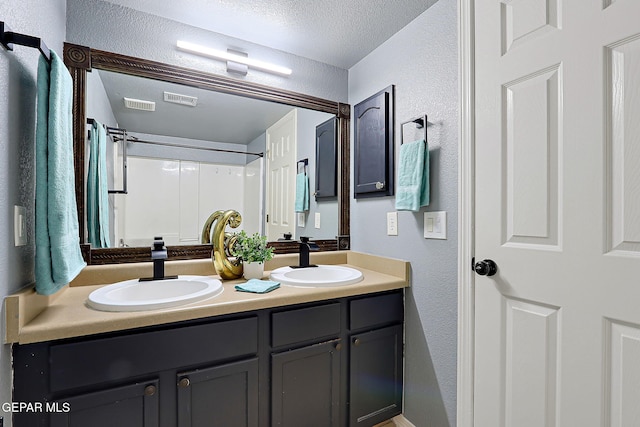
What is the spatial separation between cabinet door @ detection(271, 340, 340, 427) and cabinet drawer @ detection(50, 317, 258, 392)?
0.19 meters

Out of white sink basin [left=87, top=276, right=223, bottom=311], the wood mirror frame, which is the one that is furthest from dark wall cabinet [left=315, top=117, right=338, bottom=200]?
white sink basin [left=87, top=276, right=223, bottom=311]

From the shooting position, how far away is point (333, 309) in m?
1.46

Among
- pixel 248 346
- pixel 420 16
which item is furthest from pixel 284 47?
pixel 248 346

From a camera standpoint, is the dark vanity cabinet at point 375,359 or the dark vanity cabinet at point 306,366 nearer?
the dark vanity cabinet at point 306,366

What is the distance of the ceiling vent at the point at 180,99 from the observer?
1.67m

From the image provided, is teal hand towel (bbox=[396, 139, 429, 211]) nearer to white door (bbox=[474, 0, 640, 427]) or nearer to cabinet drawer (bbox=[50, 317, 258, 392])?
white door (bbox=[474, 0, 640, 427])

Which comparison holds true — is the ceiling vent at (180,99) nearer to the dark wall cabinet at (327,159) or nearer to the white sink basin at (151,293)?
the dark wall cabinet at (327,159)

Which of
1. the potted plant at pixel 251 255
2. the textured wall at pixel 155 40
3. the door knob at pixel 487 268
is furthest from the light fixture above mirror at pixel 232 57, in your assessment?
the door knob at pixel 487 268

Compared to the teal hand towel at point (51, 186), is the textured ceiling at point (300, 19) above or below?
above

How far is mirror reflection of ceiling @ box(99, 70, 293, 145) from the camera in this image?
1595mm

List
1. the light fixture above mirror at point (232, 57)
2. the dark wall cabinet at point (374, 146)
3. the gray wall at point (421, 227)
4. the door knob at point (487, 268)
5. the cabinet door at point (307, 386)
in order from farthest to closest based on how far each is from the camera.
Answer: the dark wall cabinet at point (374, 146) < the light fixture above mirror at point (232, 57) < the gray wall at point (421, 227) < the cabinet door at point (307, 386) < the door knob at point (487, 268)

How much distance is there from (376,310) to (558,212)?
93 centimetres

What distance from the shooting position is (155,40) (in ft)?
5.32

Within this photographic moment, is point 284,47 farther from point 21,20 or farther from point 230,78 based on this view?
point 21,20
